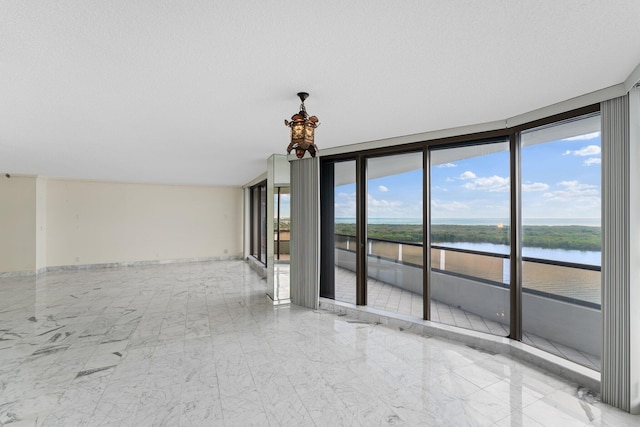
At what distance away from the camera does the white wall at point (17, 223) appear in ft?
21.9

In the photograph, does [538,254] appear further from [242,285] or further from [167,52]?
[242,285]

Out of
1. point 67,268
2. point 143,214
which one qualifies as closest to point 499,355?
point 143,214

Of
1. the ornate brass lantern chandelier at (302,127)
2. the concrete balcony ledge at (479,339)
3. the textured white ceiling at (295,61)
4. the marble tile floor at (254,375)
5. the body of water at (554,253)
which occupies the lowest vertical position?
the marble tile floor at (254,375)

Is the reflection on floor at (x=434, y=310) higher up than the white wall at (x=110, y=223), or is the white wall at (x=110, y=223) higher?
the white wall at (x=110, y=223)

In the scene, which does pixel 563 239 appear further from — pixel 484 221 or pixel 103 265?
pixel 103 265

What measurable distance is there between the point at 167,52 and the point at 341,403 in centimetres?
273

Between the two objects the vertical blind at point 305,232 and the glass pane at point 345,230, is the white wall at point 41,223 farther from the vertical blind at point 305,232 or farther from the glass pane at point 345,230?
the glass pane at point 345,230

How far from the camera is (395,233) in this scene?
431cm

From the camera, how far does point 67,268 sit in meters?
7.55

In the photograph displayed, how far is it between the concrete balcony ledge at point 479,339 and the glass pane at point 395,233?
0.27 meters

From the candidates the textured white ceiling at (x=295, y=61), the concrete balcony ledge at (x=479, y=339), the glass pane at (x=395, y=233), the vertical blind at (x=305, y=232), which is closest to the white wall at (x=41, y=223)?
the textured white ceiling at (x=295, y=61)

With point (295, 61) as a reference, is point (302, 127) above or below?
below

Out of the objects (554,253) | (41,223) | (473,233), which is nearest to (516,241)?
(554,253)

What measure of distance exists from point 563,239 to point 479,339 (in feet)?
4.50
